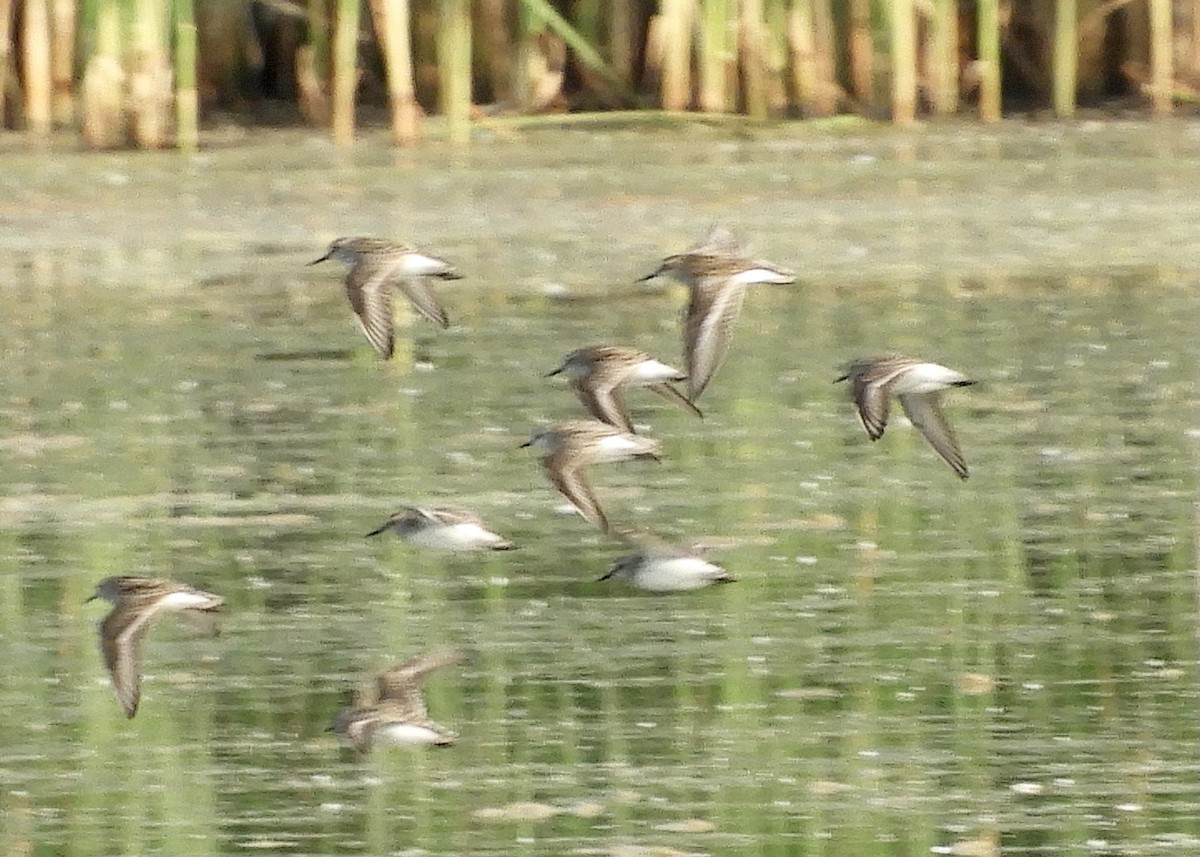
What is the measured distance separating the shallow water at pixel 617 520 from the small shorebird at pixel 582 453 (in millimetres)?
153

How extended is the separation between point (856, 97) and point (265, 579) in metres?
6.06

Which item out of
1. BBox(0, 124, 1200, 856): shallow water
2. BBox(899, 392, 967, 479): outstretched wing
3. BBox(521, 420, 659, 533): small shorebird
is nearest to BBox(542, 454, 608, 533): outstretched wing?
BBox(521, 420, 659, 533): small shorebird

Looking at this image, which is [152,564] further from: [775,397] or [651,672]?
[775,397]

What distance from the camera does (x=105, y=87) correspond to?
9.98 meters

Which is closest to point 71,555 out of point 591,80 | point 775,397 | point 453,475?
point 453,475

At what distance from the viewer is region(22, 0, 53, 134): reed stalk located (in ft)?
32.8

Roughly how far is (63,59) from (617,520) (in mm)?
5389

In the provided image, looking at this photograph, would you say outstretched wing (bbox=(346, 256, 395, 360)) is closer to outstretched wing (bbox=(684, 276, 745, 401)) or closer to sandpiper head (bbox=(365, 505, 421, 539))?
outstretched wing (bbox=(684, 276, 745, 401))

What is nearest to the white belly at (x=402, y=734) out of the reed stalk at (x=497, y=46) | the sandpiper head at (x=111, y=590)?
the sandpiper head at (x=111, y=590)

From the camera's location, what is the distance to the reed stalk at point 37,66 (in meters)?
9.98

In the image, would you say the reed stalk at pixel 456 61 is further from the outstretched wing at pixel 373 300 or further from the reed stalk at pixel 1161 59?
the outstretched wing at pixel 373 300

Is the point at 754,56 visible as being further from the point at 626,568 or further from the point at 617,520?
the point at 626,568

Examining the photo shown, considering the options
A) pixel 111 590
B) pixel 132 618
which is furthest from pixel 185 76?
pixel 132 618

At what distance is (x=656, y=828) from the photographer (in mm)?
3527
